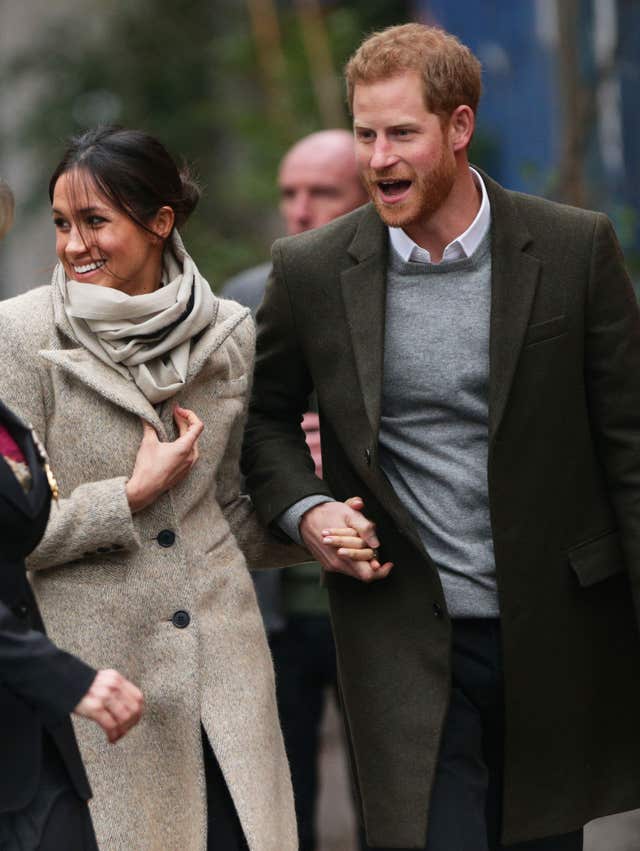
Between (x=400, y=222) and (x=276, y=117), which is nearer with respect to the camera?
(x=400, y=222)

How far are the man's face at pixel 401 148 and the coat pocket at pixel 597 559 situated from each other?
876 mm

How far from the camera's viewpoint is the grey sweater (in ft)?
14.5

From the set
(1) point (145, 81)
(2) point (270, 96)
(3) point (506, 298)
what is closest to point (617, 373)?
(3) point (506, 298)

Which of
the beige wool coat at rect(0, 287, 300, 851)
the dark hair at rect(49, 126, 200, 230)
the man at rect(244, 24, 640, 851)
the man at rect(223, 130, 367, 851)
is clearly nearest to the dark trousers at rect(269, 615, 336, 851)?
the man at rect(223, 130, 367, 851)

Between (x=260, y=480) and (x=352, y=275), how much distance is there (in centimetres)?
55

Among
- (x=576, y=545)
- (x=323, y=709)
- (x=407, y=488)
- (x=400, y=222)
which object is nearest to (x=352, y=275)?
(x=400, y=222)

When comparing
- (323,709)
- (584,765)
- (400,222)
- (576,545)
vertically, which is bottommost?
(323,709)

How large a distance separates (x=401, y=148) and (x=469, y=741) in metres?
1.40

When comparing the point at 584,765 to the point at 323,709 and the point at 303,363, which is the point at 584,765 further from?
the point at 323,709

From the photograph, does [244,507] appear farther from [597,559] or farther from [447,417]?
[597,559]

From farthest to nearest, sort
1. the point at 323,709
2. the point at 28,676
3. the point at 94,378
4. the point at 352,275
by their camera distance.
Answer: the point at 323,709, the point at 352,275, the point at 94,378, the point at 28,676

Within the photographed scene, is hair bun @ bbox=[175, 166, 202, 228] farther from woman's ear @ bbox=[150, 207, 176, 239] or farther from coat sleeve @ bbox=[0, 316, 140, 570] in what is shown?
coat sleeve @ bbox=[0, 316, 140, 570]

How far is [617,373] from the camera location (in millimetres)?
4441

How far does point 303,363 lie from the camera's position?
4.73 metres
